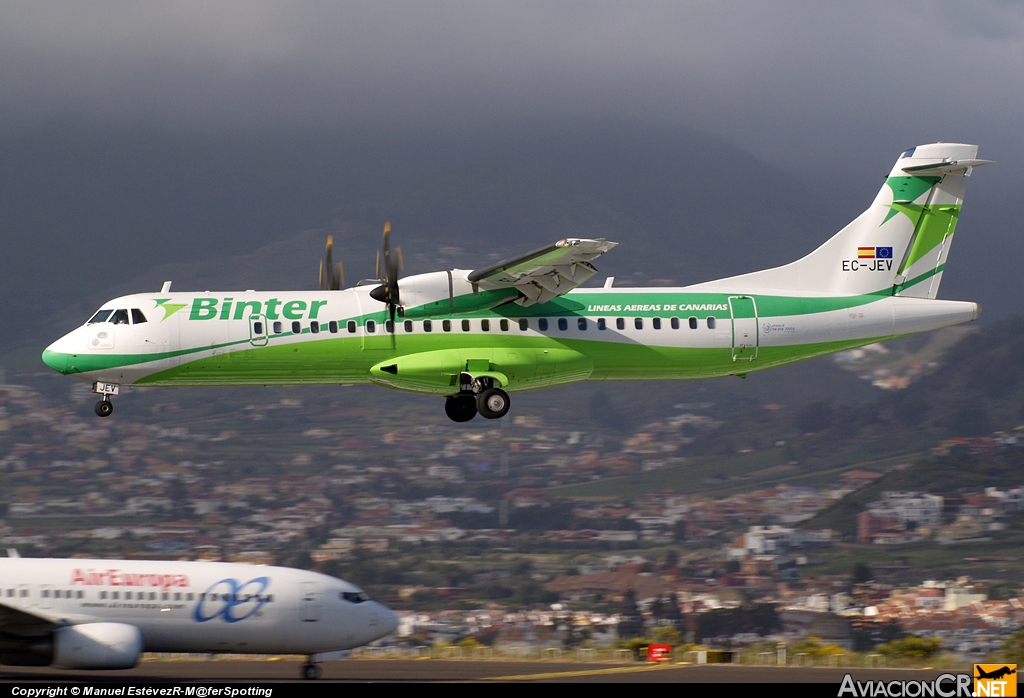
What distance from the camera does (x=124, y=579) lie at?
30.9 metres

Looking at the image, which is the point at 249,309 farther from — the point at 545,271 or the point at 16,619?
the point at 16,619

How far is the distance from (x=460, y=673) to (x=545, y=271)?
13162mm

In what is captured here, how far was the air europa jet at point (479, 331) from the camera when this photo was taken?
30297 mm

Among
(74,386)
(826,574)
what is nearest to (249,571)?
(826,574)

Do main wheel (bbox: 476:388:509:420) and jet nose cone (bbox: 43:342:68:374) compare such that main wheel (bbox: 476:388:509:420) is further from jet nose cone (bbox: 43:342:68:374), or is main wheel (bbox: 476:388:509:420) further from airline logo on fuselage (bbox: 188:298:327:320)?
jet nose cone (bbox: 43:342:68:374)

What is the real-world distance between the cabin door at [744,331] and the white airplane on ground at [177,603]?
40.8 feet

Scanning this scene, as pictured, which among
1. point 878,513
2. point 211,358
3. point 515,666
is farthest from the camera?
point 878,513

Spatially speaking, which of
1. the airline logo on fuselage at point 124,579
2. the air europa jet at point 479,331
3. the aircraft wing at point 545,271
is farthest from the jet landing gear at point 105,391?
the aircraft wing at point 545,271

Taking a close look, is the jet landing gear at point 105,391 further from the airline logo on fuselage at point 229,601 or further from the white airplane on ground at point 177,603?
the airline logo on fuselage at point 229,601

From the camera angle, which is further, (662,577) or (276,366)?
(662,577)

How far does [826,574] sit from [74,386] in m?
119

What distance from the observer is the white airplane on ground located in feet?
99.6

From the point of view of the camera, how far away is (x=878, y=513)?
130 m

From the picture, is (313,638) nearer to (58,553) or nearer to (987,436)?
(58,553)
